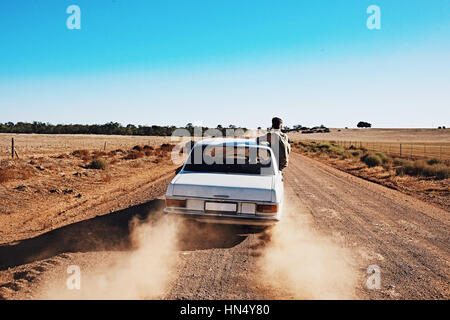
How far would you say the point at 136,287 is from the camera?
324cm

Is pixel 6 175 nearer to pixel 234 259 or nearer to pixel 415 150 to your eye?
pixel 234 259

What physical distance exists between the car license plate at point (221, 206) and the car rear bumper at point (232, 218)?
74 mm

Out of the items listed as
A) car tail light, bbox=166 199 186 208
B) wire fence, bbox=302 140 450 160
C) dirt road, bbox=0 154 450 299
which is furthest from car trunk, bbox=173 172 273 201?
wire fence, bbox=302 140 450 160

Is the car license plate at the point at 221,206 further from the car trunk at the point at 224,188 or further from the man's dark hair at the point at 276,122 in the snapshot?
the man's dark hair at the point at 276,122

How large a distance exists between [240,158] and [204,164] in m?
0.71

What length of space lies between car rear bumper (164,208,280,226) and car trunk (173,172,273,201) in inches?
10.4

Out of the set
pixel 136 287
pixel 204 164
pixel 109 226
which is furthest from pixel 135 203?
pixel 136 287

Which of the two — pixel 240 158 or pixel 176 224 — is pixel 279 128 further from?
pixel 176 224

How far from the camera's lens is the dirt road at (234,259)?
3.23 metres

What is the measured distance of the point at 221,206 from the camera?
444 centimetres

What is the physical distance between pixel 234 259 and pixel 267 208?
87cm

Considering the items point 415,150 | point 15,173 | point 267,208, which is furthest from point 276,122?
point 415,150

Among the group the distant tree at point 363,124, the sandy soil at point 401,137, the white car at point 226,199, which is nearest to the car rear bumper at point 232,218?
the white car at point 226,199
